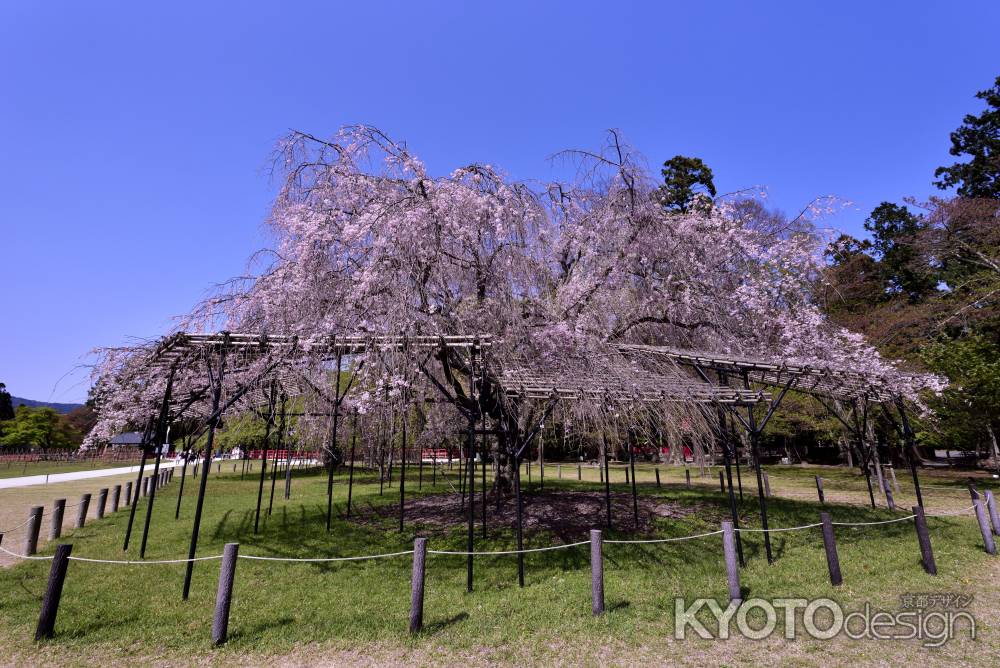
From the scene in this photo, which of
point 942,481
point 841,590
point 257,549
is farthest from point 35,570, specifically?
point 942,481

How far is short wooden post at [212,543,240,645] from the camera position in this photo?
536 cm

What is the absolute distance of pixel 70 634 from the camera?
5.47 meters

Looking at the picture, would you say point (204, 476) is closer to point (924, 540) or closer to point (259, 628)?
point (259, 628)

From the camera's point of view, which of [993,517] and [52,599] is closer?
[52,599]

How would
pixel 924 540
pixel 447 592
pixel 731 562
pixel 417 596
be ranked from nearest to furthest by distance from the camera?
pixel 417 596 < pixel 731 562 < pixel 447 592 < pixel 924 540

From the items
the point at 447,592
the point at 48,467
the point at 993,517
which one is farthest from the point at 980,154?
the point at 48,467

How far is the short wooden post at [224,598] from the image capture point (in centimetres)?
536

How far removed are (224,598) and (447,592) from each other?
113 inches
